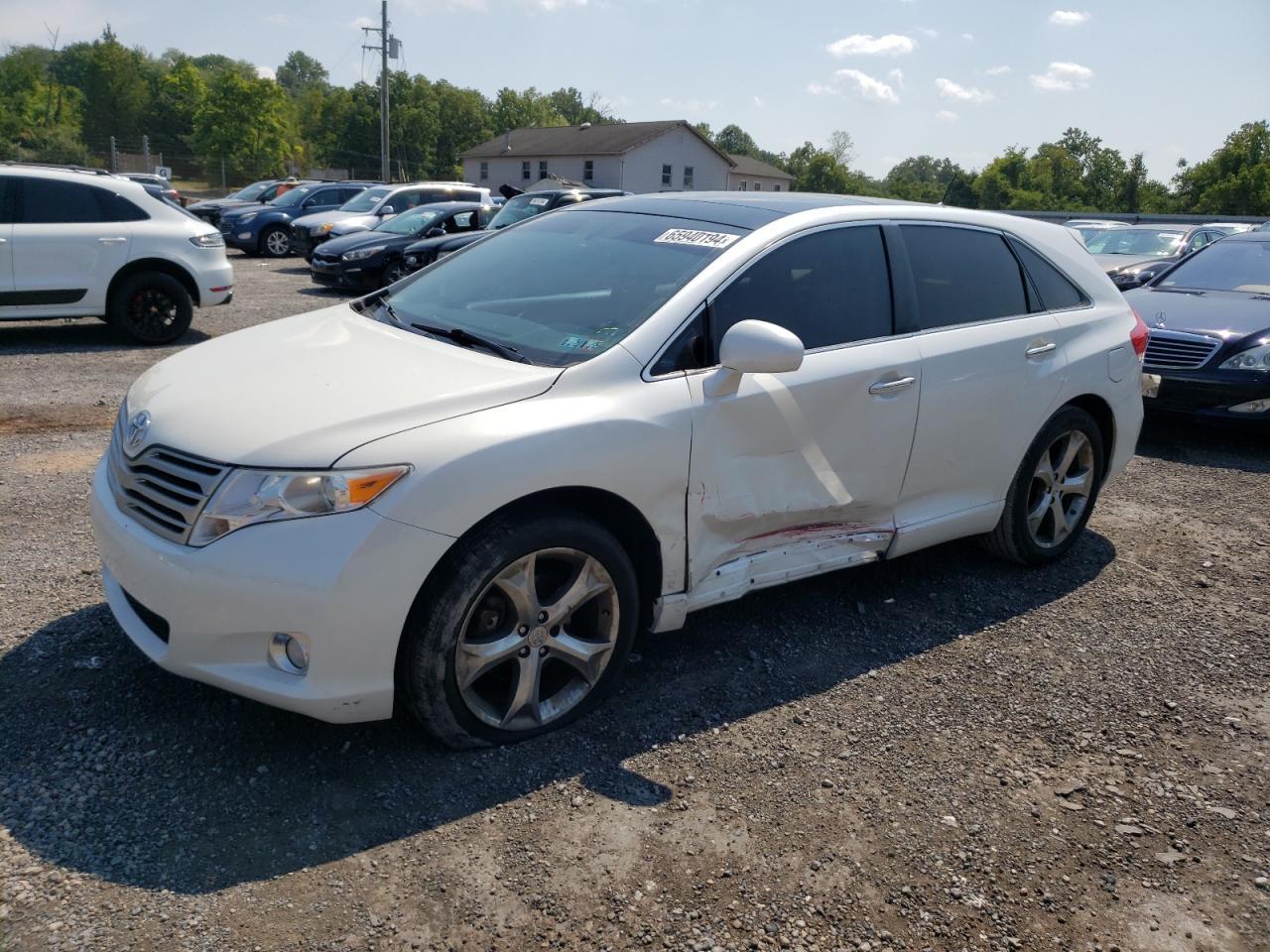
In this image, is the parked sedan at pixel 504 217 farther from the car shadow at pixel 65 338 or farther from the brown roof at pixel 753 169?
the brown roof at pixel 753 169

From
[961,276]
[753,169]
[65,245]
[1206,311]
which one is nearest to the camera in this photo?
[961,276]

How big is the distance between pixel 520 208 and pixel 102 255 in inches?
310

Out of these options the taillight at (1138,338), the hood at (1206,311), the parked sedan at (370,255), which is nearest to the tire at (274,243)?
the parked sedan at (370,255)

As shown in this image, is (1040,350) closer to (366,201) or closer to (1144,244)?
(1144,244)

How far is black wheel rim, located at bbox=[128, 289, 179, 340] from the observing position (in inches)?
386

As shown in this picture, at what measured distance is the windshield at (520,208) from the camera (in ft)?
51.6

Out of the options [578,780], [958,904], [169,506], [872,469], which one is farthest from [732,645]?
[169,506]

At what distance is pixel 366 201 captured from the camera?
20.3 meters

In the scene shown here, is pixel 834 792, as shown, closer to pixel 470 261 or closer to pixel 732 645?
pixel 732 645

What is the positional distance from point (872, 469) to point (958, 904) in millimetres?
1729

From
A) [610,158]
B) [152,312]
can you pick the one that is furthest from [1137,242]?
[610,158]

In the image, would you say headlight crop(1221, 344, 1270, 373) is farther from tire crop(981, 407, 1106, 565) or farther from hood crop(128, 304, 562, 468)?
hood crop(128, 304, 562, 468)

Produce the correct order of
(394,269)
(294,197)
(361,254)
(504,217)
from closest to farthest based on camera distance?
1. (361,254)
2. (394,269)
3. (504,217)
4. (294,197)

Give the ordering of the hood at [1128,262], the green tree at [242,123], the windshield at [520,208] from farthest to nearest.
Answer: the green tree at [242,123], the windshield at [520,208], the hood at [1128,262]
